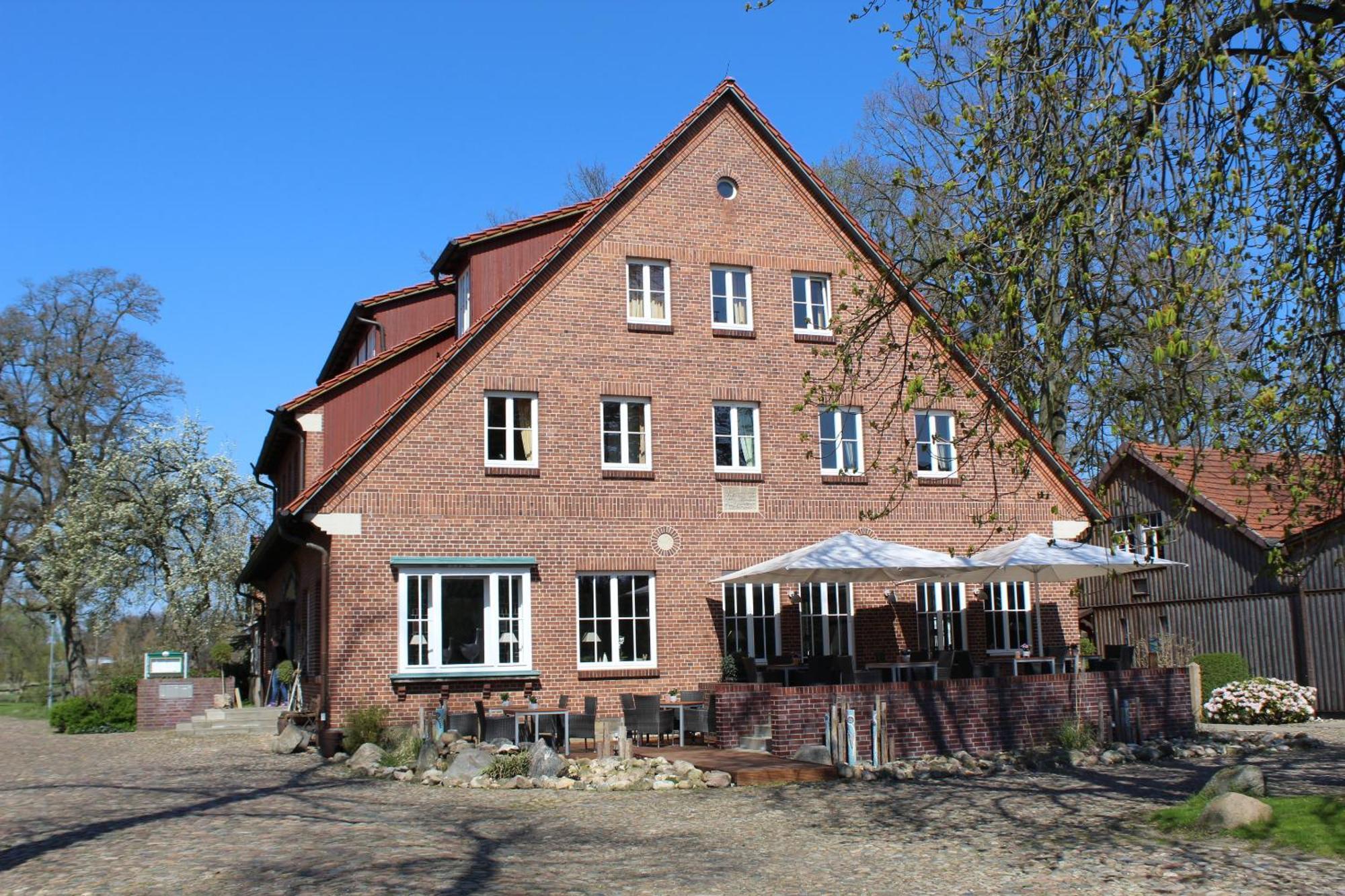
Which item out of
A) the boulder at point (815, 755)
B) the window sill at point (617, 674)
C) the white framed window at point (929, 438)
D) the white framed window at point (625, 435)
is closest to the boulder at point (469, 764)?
the boulder at point (815, 755)

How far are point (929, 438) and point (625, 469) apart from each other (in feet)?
18.8

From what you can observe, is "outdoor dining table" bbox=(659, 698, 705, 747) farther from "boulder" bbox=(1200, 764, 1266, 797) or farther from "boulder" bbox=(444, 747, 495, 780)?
"boulder" bbox=(1200, 764, 1266, 797)

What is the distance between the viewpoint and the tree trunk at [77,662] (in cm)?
3938

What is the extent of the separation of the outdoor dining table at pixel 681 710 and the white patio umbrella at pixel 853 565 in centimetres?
197

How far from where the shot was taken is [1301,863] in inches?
396

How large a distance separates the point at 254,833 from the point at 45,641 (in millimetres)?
56545

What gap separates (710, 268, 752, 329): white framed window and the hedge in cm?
1210

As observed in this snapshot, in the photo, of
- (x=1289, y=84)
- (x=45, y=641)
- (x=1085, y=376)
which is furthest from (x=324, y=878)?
(x=45, y=641)

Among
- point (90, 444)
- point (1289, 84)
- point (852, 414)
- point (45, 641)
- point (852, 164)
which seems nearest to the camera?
point (1289, 84)

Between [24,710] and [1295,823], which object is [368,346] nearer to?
[1295,823]

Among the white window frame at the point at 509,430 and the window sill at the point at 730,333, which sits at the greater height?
the window sill at the point at 730,333

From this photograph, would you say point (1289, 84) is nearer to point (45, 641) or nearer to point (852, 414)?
point (852, 414)

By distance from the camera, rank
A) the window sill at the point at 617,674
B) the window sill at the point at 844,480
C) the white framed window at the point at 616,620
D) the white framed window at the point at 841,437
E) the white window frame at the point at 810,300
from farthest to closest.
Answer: the white window frame at the point at 810,300 → the white framed window at the point at 841,437 → the window sill at the point at 844,480 → the white framed window at the point at 616,620 → the window sill at the point at 617,674

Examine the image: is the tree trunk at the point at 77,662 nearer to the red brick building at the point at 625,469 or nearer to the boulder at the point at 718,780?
the red brick building at the point at 625,469
